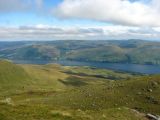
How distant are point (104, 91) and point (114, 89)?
2.52 metres

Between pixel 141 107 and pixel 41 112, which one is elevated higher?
pixel 41 112

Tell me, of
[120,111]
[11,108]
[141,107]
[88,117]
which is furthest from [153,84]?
[11,108]

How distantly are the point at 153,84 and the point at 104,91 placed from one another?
10342mm

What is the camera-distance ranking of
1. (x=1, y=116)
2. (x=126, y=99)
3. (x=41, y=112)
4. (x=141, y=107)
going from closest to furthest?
(x=1, y=116), (x=41, y=112), (x=141, y=107), (x=126, y=99)

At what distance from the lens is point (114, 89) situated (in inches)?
2662

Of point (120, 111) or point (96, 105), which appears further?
point (96, 105)

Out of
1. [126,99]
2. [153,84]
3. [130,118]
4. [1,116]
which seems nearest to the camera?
[1,116]

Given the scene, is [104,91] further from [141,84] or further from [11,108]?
[11,108]

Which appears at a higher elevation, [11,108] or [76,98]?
[11,108]

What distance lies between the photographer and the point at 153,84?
65.9 m

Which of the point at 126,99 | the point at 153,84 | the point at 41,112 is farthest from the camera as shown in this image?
the point at 153,84

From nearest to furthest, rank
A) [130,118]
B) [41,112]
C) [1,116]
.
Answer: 1. [1,116]
2. [41,112]
3. [130,118]

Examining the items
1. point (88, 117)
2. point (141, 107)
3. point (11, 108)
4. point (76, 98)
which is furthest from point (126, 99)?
point (11, 108)

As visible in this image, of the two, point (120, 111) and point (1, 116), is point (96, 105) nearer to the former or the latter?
point (120, 111)
